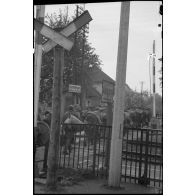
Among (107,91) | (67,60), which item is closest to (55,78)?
(67,60)

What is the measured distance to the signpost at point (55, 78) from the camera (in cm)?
339

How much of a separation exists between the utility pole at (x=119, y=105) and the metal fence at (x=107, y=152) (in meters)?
0.26

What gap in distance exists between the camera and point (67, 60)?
3510 mm

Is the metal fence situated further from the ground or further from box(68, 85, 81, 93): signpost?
box(68, 85, 81, 93): signpost

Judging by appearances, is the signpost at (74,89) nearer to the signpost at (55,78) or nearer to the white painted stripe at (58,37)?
the signpost at (55,78)

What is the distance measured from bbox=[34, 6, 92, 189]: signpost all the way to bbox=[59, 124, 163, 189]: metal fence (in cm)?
71

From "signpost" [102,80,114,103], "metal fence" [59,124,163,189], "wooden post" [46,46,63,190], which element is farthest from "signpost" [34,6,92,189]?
"metal fence" [59,124,163,189]

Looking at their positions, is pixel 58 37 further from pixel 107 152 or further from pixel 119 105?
pixel 107 152

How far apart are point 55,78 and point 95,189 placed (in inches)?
48.2

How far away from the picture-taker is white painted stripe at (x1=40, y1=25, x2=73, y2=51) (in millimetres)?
3389
